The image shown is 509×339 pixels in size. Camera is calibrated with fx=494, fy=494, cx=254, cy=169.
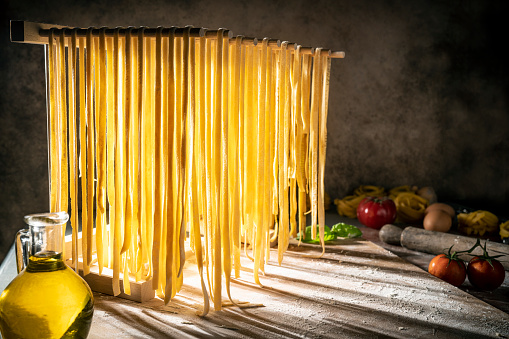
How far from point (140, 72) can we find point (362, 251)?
1.35 m

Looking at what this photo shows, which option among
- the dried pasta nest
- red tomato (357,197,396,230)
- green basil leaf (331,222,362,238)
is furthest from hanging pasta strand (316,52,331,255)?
the dried pasta nest

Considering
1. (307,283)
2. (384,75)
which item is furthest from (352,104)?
(307,283)

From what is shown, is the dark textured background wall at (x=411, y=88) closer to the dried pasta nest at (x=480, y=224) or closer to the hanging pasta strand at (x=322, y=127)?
the dried pasta nest at (x=480, y=224)

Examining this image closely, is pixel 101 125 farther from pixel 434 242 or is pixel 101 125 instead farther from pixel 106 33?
pixel 434 242

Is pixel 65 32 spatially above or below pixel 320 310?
above

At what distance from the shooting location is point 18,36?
1650 mm

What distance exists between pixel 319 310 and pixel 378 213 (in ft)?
5.05

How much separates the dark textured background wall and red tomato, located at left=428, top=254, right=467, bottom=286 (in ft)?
7.04

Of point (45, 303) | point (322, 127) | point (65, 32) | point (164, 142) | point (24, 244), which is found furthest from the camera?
point (322, 127)

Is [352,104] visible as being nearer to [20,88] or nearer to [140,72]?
[20,88]

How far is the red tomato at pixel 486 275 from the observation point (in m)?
1.96

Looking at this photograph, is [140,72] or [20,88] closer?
[140,72]

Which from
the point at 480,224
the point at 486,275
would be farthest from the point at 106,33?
the point at 480,224

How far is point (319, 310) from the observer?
1.59m
